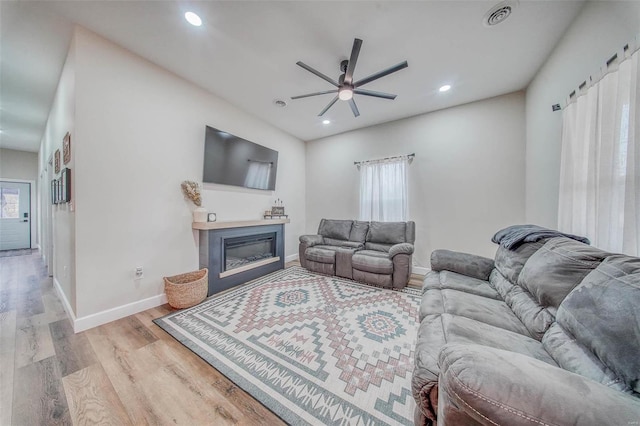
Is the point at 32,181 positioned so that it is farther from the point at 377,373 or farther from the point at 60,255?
the point at 377,373

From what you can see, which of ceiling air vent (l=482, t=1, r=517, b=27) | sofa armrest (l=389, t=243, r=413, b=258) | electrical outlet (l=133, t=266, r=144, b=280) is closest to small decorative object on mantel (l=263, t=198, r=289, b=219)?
electrical outlet (l=133, t=266, r=144, b=280)

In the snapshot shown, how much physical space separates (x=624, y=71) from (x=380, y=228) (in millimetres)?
2720

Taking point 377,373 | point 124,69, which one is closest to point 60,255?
point 124,69

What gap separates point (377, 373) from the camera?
1471mm

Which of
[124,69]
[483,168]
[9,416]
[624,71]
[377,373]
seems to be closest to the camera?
[9,416]

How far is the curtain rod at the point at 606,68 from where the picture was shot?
1.26 m

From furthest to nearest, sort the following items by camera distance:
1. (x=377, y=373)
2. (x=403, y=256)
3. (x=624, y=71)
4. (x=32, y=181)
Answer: (x=32, y=181), (x=403, y=256), (x=377, y=373), (x=624, y=71)

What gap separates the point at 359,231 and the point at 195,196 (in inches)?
103

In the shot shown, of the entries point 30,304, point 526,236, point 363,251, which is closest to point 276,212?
point 363,251

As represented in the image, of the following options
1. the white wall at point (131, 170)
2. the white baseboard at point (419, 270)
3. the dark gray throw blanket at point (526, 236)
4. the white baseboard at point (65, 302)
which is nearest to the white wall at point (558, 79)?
the dark gray throw blanket at point (526, 236)

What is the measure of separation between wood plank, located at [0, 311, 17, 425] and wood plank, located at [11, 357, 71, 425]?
2 centimetres

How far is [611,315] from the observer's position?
836mm

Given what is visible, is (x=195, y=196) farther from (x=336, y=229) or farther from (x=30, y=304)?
(x=336, y=229)

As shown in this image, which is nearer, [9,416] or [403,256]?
[9,416]
